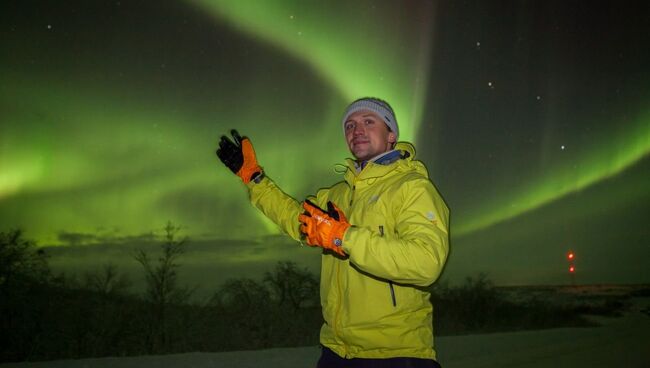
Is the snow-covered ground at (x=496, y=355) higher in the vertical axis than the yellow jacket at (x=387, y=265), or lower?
lower

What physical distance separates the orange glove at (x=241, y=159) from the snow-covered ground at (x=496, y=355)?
4.48m

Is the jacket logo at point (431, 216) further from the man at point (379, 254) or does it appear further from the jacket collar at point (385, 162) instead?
the jacket collar at point (385, 162)

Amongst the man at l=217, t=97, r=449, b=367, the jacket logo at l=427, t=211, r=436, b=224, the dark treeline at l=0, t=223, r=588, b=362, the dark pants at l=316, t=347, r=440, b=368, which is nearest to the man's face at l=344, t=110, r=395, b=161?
the man at l=217, t=97, r=449, b=367

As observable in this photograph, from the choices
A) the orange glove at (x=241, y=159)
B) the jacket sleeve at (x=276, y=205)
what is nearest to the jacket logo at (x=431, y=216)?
the jacket sleeve at (x=276, y=205)

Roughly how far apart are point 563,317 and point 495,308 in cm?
337

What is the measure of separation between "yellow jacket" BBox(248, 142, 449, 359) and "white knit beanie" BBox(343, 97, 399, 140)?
30cm

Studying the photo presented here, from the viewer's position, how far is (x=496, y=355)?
26.4 ft

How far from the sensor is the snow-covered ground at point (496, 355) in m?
7.02

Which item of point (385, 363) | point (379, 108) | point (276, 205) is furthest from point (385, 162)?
point (385, 363)

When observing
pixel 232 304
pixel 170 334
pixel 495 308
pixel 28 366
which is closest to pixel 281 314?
pixel 232 304

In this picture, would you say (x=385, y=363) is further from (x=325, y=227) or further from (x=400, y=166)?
(x=400, y=166)

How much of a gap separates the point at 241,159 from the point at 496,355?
681 cm

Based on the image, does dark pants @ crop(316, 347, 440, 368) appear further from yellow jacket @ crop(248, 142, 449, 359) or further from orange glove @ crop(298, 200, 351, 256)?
orange glove @ crop(298, 200, 351, 256)

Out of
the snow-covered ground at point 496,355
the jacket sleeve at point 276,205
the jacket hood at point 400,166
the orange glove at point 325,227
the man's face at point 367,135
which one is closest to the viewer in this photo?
the orange glove at point 325,227
